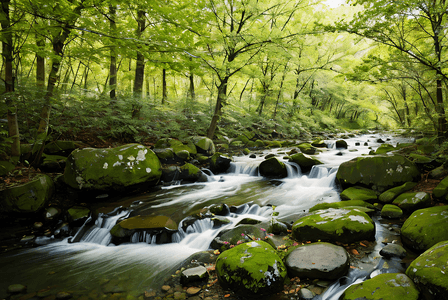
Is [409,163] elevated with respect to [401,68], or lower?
lower

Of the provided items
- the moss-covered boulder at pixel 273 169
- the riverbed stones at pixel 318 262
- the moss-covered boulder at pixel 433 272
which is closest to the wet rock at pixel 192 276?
the riverbed stones at pixel 318 262

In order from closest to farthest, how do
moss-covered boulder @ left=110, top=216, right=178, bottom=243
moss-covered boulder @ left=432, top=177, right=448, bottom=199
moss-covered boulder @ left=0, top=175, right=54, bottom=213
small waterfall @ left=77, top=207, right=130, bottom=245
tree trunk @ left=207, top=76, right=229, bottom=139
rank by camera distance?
moss-covered boulder @ left=432, top=177, right=448, bottom=199
moss-covered boulder @ left=110, top=216, right=178, bottom=243
small waterfall @ left=77, top=207, right=130, bottom=245
moss-covered boulder @ left=0, top=175, right=54, bottom=213
tree trunk @ left=207, top=76, right=229, bottom=139

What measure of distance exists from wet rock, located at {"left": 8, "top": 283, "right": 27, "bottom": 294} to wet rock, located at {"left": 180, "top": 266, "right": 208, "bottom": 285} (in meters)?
2.40

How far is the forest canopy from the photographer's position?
5.29m

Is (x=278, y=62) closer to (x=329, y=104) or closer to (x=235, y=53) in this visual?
(x=235, y=53)

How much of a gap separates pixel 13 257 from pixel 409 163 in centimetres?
949

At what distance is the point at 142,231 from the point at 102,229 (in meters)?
1.18

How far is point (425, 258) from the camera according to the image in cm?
290

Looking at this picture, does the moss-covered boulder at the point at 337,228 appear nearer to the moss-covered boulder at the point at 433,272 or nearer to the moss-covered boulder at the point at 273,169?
the moss-covered boulder at the point at 433,272

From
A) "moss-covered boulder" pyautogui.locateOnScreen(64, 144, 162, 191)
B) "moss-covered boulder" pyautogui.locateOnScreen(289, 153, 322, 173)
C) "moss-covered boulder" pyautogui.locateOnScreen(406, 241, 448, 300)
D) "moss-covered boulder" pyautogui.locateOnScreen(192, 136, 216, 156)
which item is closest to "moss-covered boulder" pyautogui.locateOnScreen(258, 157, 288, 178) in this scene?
"moss-covered boulder" pyautogui.locateOnScreen(289, 153, 322, 173)

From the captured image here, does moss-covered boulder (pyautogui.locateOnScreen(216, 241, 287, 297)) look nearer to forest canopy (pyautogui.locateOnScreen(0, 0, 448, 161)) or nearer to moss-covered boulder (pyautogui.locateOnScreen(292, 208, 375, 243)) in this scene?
moss-covered boulder (pyautogui.locateOnScreen(292, 208, 375, 243))

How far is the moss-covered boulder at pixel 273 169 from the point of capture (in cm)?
923

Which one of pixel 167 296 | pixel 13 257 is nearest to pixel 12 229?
pixel 13 257

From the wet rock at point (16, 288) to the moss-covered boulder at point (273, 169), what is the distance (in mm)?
7779
